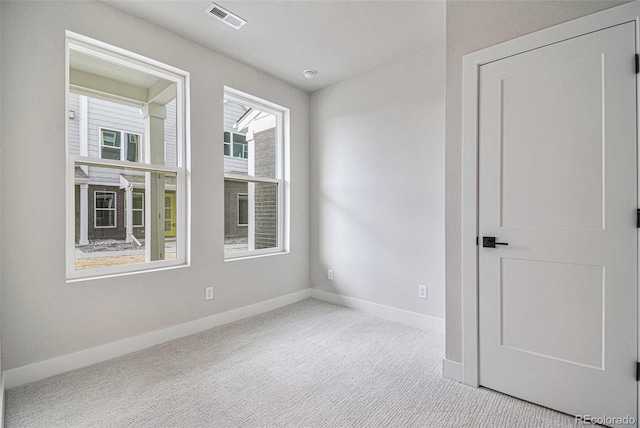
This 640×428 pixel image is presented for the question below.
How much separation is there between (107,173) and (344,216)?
2.42 m

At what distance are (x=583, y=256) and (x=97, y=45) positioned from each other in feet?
11.9

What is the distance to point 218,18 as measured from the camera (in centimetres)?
262

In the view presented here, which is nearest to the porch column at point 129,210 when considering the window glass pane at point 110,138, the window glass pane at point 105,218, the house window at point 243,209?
the window glass pane at point 105,218

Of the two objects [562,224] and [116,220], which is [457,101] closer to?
[562,224]

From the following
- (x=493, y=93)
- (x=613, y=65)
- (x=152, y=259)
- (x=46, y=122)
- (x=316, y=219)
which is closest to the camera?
(x=613, y=65)

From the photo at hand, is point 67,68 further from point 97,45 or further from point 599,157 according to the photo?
point 599,157

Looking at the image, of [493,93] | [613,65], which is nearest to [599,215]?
[613,65]

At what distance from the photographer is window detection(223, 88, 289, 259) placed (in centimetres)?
348

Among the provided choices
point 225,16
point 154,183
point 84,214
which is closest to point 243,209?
point 154,183

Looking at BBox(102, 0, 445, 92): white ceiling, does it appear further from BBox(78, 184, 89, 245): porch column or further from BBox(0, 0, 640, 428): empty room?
BBox(78, 184, 89, 245): porch column

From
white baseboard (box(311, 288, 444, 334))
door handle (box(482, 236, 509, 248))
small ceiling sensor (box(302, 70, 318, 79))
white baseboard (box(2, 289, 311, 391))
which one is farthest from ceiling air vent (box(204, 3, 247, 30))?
white baseboard (box(311, 288, 444, 334))

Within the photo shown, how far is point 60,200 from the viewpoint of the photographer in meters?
2.27

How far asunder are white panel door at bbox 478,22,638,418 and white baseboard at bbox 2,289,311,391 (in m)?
2.32

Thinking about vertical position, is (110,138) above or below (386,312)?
above
